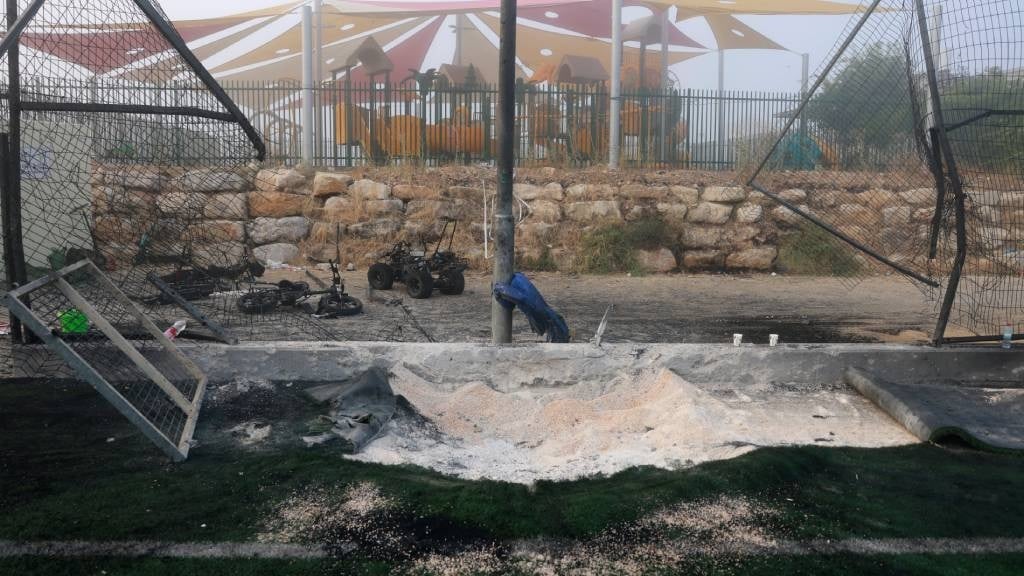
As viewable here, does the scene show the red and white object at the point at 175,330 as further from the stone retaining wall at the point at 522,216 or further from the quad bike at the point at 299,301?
the stone retaining wall at the point at 522,216

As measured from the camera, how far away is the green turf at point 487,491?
3.31 meters

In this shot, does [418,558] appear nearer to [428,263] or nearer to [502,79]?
[502,79]

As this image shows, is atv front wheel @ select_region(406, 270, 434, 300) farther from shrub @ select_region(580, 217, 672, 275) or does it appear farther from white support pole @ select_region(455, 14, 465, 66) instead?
white support pole @ select_region(455, 14, 465, 66)

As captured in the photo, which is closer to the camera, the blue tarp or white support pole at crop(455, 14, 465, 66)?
the blue tarp

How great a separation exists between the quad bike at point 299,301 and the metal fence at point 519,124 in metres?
6.03

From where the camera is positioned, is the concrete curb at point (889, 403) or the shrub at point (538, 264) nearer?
the concrete curb at point (889, 403)

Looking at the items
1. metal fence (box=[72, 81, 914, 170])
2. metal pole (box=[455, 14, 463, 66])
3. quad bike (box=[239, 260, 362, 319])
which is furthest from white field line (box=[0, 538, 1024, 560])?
metal pole (box=[455, 14, 463, 66])

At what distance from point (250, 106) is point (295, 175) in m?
2.04

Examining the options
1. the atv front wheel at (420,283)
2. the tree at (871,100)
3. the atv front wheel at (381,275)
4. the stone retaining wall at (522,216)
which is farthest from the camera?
the stone retaining wall at (522,216)

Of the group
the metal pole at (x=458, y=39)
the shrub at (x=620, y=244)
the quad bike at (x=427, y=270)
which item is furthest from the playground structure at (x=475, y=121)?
Answer: the metal pole at (x=458, y=39)

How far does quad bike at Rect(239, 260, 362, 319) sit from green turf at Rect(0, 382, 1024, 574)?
11.4 feet

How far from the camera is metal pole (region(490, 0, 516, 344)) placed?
17.8 feet

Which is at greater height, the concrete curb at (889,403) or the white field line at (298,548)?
the concrete curb at (889,403)

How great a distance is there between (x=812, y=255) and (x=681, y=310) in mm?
4601
